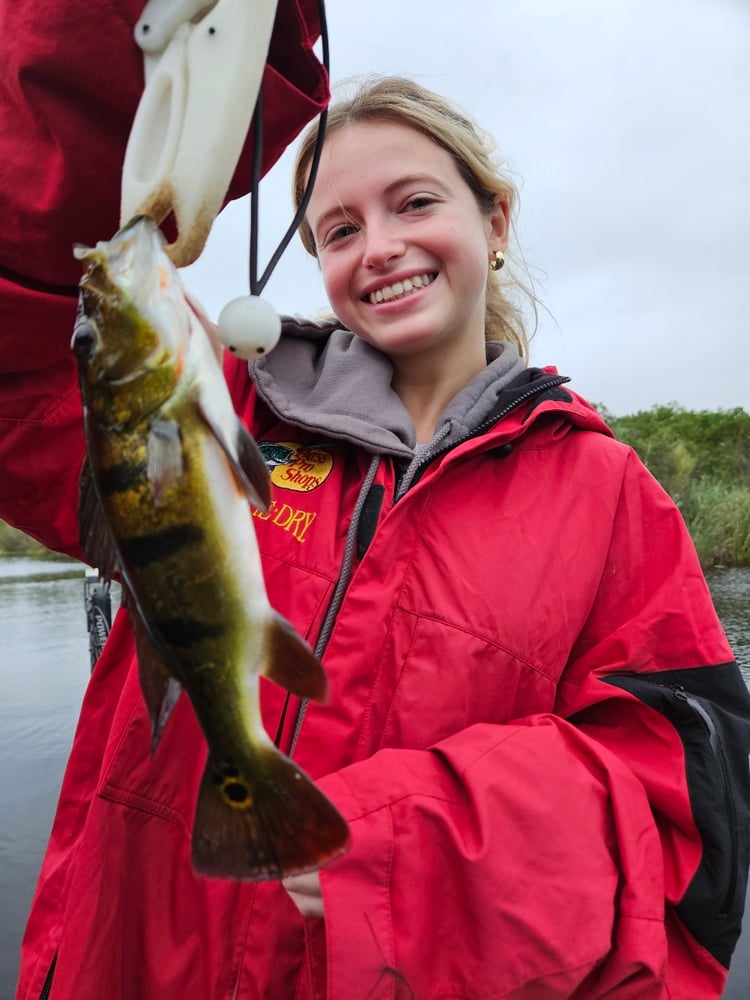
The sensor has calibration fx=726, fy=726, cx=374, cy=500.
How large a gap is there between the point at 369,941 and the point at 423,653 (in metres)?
0.58

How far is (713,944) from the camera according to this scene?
5.13 ft

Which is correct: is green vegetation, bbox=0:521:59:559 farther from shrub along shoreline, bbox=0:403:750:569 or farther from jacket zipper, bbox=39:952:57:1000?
jacket zipper, bbox=39:952:57:1000

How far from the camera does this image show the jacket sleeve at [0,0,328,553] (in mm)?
1310

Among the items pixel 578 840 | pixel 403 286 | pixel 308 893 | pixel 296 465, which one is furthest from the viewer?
pixel 403 286

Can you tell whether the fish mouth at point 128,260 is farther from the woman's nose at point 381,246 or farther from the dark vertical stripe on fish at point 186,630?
the woman's nose at point 381,246

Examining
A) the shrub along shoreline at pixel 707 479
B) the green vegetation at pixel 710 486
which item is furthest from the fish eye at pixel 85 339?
the green vegetation at pixel 710 486

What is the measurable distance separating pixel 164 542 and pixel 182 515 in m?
0.05

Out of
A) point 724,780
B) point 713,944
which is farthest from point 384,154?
point 713,944

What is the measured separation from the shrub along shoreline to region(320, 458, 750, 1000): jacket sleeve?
6136 mm

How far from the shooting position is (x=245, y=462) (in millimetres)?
1123

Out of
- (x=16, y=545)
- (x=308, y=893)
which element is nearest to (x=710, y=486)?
(x=308, y=893)

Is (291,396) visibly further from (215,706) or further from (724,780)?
(724,780)

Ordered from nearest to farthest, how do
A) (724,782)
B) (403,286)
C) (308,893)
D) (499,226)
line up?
1. (308,893)
2. (724,782)
3. (403,286)
4. (499,226)

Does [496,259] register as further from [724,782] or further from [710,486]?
[710,486]
